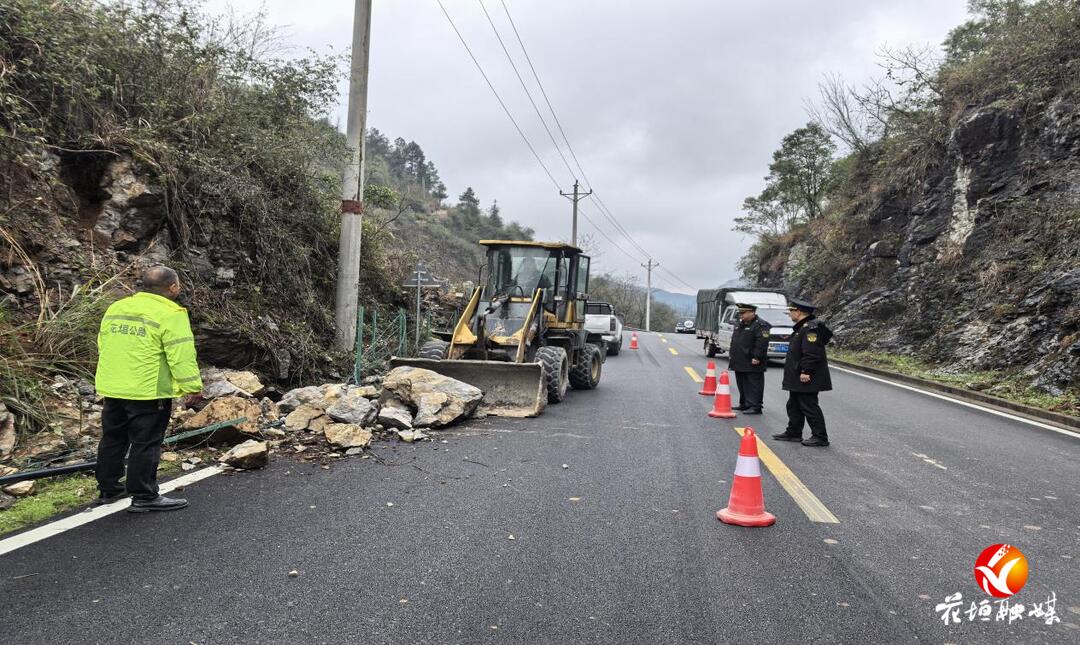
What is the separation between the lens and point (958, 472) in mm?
6625

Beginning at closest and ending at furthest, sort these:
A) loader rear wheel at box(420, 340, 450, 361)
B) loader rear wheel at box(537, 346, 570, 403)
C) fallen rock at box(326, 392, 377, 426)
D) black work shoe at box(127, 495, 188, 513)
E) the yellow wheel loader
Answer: black work shoe at box(127, 495, 188, 513) → fallen rock at box(326, 392, 377, 426) → the yellow wheel loader → loader rear wheel at box(537, 346, 570, 403) → loader rear wheel at box(420, 340, 450, 361)

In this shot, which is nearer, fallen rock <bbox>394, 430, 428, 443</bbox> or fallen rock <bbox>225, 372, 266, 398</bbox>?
fallen rock <bbox>394, 430, 428, 443</bbox>

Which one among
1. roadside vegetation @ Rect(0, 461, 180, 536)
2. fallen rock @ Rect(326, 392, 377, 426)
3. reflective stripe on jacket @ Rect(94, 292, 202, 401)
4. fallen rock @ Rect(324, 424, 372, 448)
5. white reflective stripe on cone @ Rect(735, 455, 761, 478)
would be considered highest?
reflective stripe on jacket @ Rect(94, 292, 202, 401)

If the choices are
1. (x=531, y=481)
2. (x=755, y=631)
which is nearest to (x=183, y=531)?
(x=531, y=481)

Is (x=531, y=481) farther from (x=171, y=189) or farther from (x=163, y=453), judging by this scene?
(x=171, y=189)

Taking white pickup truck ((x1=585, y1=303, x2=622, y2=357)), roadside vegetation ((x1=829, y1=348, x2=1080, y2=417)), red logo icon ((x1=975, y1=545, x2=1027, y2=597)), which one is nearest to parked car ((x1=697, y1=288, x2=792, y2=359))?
roadside vegetation ((x1=829, y1=348, x2=1080, y2=417))

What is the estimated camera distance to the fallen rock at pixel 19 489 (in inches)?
193

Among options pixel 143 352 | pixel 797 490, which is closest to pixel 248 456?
pixel 143 352

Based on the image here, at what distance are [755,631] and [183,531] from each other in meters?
3.48

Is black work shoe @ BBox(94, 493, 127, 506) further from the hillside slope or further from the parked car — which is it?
the parked car

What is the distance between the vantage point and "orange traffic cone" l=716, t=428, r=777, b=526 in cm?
469

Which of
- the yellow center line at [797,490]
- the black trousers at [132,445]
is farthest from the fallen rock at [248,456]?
the yellow center line at [797,490]

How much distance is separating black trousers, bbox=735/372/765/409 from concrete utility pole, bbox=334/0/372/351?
22.0ft

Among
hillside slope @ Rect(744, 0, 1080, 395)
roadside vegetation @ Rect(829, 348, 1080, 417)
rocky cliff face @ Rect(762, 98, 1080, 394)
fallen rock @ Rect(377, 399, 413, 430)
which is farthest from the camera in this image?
hillside slope @ Rect(744, 0, 1080, 395)
